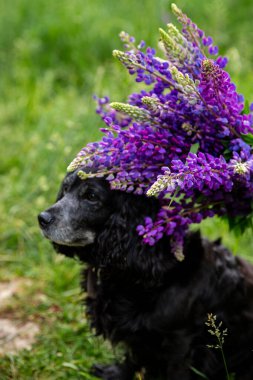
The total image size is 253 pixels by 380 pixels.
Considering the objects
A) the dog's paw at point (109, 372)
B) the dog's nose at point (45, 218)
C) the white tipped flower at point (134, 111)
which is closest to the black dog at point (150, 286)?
the dog's nose at point (45, 218)

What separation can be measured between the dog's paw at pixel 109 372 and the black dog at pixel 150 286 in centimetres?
20

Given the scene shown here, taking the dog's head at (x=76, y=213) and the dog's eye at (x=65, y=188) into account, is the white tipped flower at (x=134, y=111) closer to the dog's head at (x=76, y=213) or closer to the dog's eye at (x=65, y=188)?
the dog's head at (x=76, y=213)

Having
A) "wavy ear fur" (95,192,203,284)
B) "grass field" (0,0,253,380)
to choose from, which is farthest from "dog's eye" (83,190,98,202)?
"grass field" (0,0,253,380)

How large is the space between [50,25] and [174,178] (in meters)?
4.79

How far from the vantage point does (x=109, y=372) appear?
3383mm

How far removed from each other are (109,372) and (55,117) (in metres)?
2.61

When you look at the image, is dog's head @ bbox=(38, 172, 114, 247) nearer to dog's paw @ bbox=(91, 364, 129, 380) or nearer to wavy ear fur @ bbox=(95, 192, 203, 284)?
wavy ear fur @ bbox=(95, 192, 203, 284)

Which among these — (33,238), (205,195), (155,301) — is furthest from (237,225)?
(33,238)

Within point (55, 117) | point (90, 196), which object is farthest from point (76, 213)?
point (55, 117)

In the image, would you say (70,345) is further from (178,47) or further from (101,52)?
(101,52)

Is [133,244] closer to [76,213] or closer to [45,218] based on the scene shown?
[76,213]

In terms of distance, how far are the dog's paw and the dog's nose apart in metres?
0.99

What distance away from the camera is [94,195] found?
281 centimetres

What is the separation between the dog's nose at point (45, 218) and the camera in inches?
111
